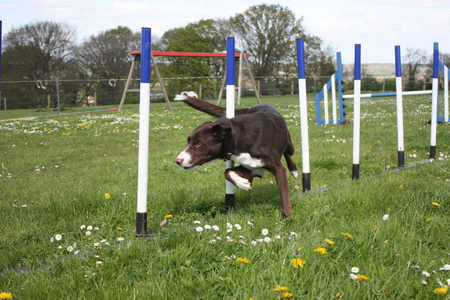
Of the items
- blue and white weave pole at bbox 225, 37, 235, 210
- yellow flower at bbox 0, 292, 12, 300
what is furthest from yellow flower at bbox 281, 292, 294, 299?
blue and white weave pole at bbox 225, 37, 235, 210

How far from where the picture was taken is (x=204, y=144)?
136 inches

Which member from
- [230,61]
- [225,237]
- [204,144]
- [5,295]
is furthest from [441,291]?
[230,61]

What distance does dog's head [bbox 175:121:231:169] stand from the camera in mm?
3432

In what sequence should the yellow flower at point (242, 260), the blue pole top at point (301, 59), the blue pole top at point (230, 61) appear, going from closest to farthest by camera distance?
the yellow flower at point (242, 260), the blue pole top at point (230, 61), the blue pole top at point (301, 59)

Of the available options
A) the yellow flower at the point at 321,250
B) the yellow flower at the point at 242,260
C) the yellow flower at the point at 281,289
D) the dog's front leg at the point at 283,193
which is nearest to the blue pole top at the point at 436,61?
the dog's front leg at the point at 283,193

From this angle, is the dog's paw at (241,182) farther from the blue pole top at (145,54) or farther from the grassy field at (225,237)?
the blue pole top at (145,54)

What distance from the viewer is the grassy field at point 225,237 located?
7.31 feet

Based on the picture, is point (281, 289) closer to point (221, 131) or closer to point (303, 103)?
point (221, 131)

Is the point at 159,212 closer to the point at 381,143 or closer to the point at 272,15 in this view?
the point at 381,143

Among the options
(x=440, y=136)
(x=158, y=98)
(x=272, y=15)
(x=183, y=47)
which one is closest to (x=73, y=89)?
(x=158, y=98)

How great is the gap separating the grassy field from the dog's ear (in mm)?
688

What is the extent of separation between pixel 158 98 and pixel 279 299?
3108 centimetres

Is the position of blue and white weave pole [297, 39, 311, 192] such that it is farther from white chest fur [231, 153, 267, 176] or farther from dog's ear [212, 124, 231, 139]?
dog's ear [212, 124, 231, 139]

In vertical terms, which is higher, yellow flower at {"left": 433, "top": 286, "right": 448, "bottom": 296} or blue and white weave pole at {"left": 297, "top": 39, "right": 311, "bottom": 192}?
blue and white weave pole at {"left": 297, "top": 39, "right": 311, "bottom": 192}
